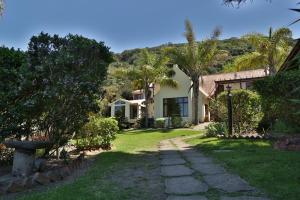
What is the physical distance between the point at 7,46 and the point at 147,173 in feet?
15.9

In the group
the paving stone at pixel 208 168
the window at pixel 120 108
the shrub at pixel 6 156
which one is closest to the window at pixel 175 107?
the window at pixel 120 108

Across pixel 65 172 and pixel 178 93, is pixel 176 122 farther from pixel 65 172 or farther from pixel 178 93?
pixel 65 172

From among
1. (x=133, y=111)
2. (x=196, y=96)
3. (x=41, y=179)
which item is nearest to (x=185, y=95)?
(x=196, y=96)

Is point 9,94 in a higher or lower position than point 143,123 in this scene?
higher

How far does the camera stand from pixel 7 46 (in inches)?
371

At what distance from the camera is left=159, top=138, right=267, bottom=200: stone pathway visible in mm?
5781

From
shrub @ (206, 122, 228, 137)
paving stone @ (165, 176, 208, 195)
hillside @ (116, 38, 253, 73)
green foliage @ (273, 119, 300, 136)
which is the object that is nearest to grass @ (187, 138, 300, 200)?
paving stone @ (165, 176, 208, 195)

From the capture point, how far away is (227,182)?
670 cm

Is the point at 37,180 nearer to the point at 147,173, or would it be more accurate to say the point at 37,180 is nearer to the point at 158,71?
the point at 147,173

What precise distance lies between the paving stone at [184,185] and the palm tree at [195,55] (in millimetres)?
22777

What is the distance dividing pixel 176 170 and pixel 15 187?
133 inches

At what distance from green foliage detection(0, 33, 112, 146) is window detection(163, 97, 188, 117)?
2269cm

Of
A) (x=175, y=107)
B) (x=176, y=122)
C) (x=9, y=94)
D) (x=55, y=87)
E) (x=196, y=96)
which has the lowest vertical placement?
(x=176, y=122)

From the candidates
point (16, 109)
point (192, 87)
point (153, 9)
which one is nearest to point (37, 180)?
point (16, 109)
